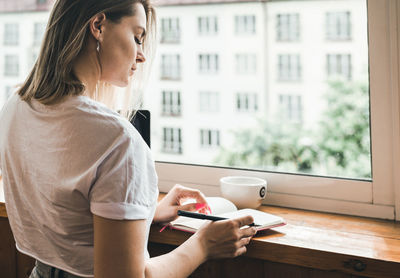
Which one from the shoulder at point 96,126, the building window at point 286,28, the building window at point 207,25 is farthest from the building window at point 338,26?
the shoulder at point 96,126

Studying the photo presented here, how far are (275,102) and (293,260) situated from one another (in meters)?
0.61

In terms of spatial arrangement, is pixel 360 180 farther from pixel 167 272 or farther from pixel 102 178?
pixel 102 178

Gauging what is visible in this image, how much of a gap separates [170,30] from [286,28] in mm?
459

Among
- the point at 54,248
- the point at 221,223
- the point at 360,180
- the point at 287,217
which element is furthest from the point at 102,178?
the point at 360,180

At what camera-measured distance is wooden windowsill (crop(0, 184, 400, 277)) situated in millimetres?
882

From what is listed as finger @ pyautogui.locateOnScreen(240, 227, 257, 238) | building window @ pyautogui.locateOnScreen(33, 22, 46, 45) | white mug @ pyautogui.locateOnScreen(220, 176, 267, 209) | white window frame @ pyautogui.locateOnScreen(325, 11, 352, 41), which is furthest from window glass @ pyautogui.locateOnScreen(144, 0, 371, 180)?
building window @ pyautogui.locateOnScreen(33, 22, 46, 45)

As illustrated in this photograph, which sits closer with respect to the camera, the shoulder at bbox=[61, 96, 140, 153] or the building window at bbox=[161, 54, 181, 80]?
Answer: the shoulder at bbox=[61, 96, 140, 153]

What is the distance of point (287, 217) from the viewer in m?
1.19

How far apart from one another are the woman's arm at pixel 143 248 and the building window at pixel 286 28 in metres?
0.71

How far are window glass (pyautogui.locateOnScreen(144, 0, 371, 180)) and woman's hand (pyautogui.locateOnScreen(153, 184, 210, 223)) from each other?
341 mm

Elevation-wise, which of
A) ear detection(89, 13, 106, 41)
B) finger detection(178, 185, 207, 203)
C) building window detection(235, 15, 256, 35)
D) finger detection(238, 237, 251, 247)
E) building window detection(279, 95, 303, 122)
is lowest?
finger detection(238, 237, 251, 247)

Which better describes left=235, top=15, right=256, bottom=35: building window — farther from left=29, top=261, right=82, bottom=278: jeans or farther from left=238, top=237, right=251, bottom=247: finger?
left=29, top=261, right=82, bottom=278: jeans

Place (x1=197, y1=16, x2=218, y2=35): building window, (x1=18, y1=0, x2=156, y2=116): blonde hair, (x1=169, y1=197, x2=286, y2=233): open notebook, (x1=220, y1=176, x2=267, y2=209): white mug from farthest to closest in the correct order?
1. (x1=197, y1=16, x2=218, y2=35): building window
2. (x1=220, y1=176, x2=267, y2=209): white mug
3. (x1=169, y1=197, x2=286, y2=233): open notebook
4. (x1=18, y1=0, x2=156, y2=116): blonde hair

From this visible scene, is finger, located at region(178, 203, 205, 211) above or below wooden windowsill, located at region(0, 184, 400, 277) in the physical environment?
above
